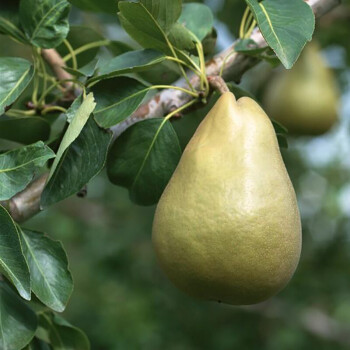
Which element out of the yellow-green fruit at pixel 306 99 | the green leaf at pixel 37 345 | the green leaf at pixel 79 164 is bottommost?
the yellow-green fruit at pixel 306 99

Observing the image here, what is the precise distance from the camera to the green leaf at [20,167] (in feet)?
2.96

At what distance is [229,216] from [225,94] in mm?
206

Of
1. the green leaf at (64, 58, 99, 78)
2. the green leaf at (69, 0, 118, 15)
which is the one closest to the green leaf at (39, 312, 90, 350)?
the green leaf at (64, 58, 99, 78)

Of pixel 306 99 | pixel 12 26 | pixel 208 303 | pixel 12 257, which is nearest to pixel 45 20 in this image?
pixel 12 26

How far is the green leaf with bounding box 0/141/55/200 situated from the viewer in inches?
35.5

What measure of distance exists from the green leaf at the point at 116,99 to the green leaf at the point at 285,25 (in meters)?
0.21

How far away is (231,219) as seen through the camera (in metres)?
0.90

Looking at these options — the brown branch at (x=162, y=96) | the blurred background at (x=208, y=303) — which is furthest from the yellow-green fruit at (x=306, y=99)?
the brown branch at (x=162, y=96)

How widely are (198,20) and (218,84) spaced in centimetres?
26

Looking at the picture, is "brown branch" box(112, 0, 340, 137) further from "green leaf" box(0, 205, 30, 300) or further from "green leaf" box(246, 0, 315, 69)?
"green leaf" box(0, 205, 30, 300)

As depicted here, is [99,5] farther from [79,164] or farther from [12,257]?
[12,257]

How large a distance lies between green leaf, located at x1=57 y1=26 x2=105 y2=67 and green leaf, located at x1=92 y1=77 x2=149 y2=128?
32cm

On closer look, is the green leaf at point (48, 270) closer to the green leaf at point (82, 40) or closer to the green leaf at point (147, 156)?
the green leaf at point (147, 156)

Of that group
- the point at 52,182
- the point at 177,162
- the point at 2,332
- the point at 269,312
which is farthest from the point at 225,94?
the point at 269,312
